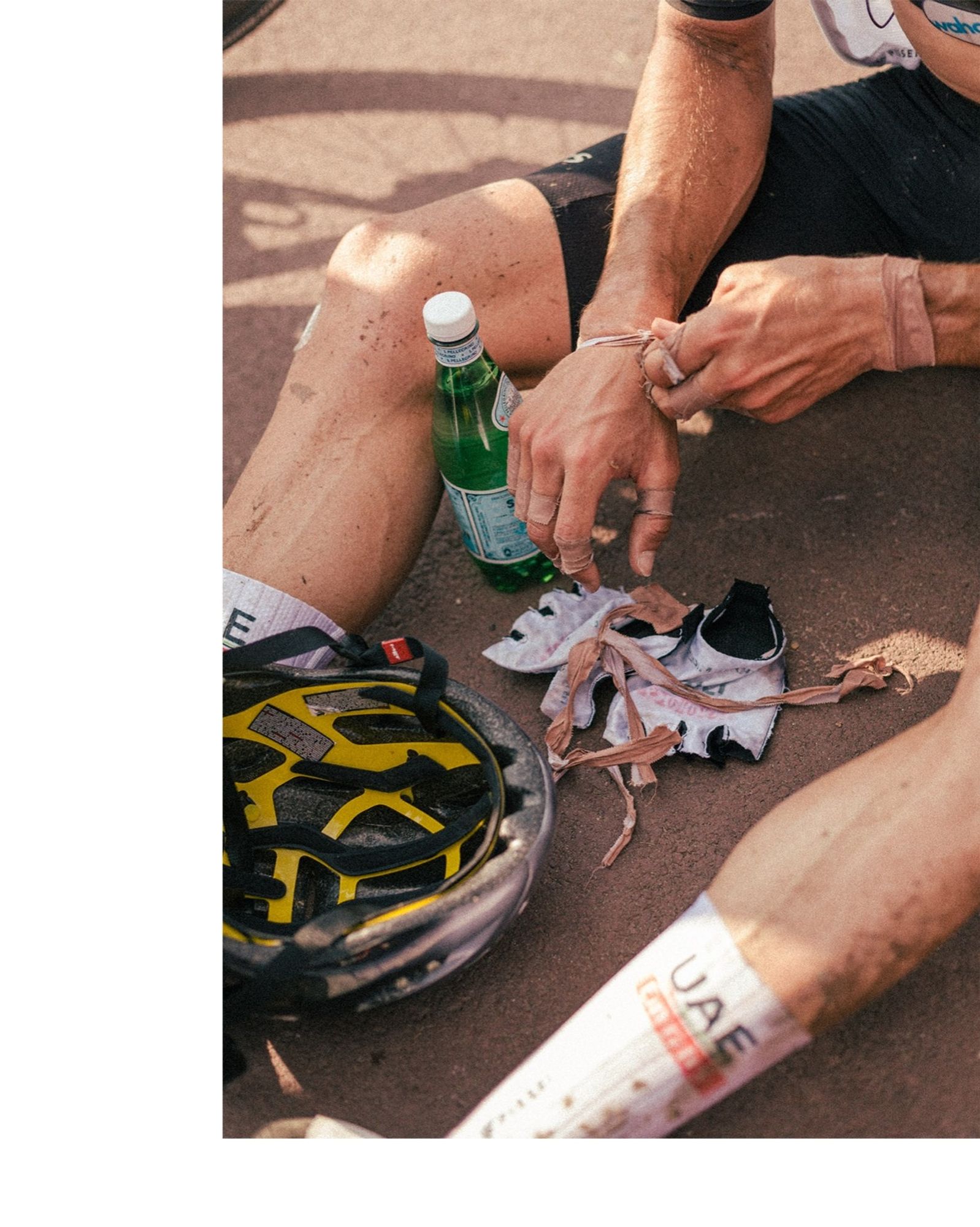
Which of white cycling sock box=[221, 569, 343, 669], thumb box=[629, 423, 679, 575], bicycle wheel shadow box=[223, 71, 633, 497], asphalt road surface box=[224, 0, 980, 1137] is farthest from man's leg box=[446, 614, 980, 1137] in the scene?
bicycle wheel shadow box=[223, 71, 633, 497]

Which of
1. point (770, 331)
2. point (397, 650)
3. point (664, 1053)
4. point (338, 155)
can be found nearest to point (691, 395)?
point (770, 331)

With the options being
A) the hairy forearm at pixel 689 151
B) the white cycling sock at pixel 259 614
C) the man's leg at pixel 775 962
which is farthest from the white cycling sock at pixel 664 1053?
the hairy forearm at pixel 689 151

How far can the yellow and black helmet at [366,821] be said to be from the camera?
3.63ft

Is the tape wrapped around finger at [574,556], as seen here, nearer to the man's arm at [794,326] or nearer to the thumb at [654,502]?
the thumb at [654,502]

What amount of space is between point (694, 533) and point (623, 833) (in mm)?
526

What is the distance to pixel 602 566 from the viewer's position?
5.50 ft

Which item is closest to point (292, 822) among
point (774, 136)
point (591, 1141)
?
point (591, 1141)

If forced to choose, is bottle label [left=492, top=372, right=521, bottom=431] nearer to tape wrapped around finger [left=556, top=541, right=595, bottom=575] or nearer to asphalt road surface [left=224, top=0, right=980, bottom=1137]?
tape wrapped around finger [left=556, top=541, right=595, bottom=575]

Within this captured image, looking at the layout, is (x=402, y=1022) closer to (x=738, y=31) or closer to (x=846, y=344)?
(x=846, y=344)

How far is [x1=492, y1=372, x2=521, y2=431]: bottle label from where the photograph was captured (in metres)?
1.43

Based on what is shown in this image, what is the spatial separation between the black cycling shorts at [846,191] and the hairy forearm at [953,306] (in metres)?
0.24

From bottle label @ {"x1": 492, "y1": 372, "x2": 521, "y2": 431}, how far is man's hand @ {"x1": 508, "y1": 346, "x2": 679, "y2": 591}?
99 millimetres

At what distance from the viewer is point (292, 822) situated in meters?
1.29

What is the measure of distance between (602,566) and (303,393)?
1.66 feet
